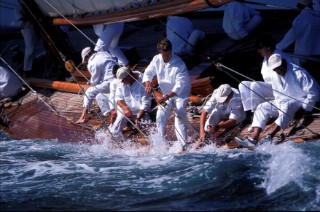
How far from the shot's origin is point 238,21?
12.1 metres

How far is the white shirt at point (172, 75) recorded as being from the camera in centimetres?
963

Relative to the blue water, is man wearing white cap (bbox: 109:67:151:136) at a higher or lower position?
higher

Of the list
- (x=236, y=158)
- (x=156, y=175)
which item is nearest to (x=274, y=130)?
(x=236, y=158)

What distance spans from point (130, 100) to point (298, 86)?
2144 millimetres

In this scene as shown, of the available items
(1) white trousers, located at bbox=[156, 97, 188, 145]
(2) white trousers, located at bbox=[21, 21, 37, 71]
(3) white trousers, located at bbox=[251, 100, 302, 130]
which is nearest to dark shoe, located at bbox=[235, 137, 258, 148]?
(3) white trousers, located at bbox=[251, 100, 302, 130]

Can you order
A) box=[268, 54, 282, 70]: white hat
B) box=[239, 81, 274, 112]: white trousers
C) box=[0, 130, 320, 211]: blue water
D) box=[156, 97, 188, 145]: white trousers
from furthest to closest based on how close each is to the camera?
box=[156, 97, 188, 145]: white trousers < box=[239, 81, 274, 112]: white trousers < box=[268, 54, 282, 70]: white hat < box=[0, 130, 320, 211]: blue water

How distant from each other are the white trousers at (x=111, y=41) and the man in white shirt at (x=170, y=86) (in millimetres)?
1879

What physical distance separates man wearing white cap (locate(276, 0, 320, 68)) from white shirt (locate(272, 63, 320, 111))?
1274 mm

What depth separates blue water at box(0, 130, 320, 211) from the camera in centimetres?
806

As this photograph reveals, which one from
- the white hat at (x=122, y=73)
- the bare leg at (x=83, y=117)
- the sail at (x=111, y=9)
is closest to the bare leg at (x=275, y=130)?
the sail at (x=111, y=9)

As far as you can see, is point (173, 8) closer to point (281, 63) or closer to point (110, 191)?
point (281, 63)

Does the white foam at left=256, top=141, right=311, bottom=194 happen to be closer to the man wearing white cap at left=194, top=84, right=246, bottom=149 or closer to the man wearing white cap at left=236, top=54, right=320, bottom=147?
the man wearing white cap at left=236, top=54, right=320, bottom=147

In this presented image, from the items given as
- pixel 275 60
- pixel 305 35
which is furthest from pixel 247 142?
pixel 305 35

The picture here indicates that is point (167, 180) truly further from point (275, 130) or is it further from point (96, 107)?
point (96, 107)
